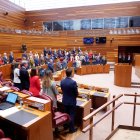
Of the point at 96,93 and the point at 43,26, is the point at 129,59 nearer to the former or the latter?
the point at 43,26

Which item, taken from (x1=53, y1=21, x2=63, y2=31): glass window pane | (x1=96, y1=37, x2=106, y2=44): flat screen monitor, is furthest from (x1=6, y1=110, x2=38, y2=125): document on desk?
(x1=53, y1=21, x2=63, y2=31): glass window pane

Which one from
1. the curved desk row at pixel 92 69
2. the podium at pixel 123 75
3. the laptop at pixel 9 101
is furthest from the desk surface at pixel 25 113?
the curved desk row at pixel 92 69

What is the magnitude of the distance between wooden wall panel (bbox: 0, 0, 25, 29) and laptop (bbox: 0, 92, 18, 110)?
491 inches

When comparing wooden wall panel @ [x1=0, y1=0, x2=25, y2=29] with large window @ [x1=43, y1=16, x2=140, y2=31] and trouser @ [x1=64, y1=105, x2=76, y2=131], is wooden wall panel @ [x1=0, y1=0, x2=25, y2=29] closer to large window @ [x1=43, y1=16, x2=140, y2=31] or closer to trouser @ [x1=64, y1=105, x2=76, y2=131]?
large window @ [x1=43, y1=16, x2=140, y2=31]

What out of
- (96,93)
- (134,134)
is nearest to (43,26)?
(96,93)

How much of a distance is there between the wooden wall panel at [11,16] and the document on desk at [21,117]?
13.1 m

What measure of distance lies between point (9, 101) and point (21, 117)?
77cm

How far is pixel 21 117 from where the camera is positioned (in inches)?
117

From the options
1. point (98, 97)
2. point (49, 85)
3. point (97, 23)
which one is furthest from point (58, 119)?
point (97, 23)

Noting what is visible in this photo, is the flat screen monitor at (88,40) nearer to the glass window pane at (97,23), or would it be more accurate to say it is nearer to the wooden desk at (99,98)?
the glass window pane at (97,23)

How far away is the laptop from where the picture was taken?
340cm

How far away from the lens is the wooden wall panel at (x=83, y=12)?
52.7 ft

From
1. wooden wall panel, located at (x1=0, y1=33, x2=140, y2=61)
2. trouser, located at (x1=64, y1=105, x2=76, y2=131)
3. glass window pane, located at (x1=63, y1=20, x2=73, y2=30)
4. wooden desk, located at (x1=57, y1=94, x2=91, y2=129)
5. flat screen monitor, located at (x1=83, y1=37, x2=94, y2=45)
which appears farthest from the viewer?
glass window pane, located at (x1=63, y1=20, x2=73, y2=30)

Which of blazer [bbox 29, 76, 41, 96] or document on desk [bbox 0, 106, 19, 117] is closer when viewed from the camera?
document on desk [bbox 0, 106, 19, 117]
